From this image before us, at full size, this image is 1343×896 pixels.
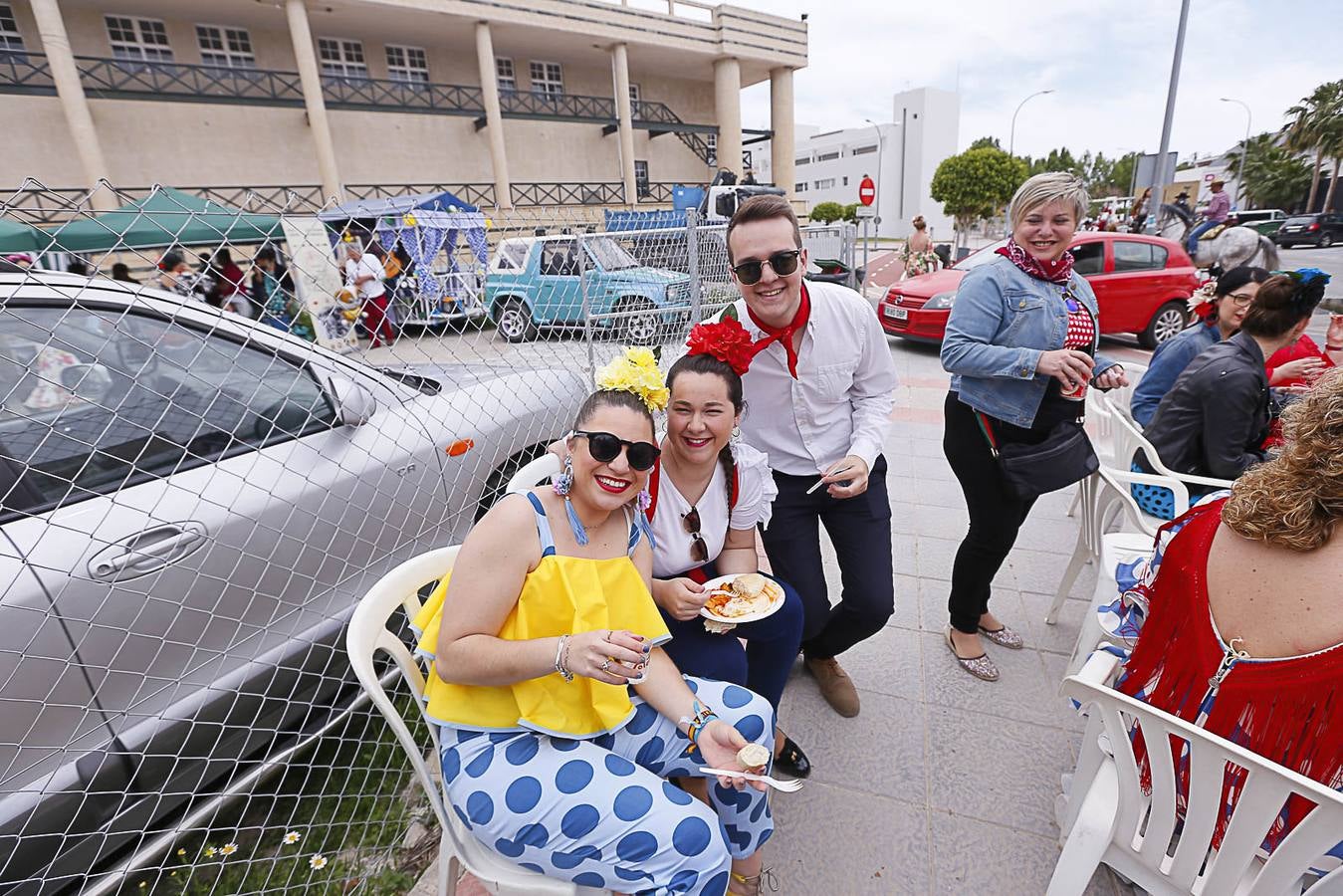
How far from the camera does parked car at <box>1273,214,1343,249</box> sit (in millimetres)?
24641

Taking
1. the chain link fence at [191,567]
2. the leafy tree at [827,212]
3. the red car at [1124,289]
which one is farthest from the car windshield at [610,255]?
the leafy tree at [827,212]

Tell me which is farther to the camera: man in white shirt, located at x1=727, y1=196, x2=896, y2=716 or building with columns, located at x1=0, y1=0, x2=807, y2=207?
building with columns, located at x1=0, y1=0, x2=807, y2=207

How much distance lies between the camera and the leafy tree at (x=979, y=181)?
36719mm

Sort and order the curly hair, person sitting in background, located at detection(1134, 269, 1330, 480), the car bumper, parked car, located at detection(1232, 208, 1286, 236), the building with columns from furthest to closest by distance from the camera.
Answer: parked car, located at detection(1232, 208, 1286, 236) → the building with columns → the car bumper → person sitting in background, located at detection(1134, 269, 1330, 480) → the curly hair

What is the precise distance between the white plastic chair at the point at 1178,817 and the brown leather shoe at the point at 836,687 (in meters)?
0.99

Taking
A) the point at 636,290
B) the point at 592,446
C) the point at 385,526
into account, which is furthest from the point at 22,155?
the point at 592,446

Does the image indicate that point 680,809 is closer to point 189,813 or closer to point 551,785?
point 551,785

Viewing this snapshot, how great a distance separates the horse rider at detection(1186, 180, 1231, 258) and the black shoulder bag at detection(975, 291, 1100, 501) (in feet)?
35.4

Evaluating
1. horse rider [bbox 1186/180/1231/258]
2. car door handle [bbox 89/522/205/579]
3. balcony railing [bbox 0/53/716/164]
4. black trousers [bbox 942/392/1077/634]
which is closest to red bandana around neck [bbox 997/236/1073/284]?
black trousers [bbox 942/392/1077/634]

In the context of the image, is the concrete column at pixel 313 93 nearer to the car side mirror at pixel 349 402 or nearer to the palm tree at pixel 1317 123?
the car side mirror at pixel 349 402

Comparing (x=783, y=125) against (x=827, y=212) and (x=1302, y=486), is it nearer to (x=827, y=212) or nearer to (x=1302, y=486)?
(x=827, y=212)

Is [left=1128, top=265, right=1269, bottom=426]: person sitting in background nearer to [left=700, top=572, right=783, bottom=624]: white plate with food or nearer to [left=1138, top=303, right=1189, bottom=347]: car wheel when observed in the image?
[left=700, top=572, right=783, bottom=624]: white plate with food

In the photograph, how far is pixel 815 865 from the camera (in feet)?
6.44

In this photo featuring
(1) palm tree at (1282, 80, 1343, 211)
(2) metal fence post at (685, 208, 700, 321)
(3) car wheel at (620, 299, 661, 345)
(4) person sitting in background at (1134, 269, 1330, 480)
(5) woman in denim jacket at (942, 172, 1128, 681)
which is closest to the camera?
(5) woman in denim jacket at (942, 172, 1128, 681)
